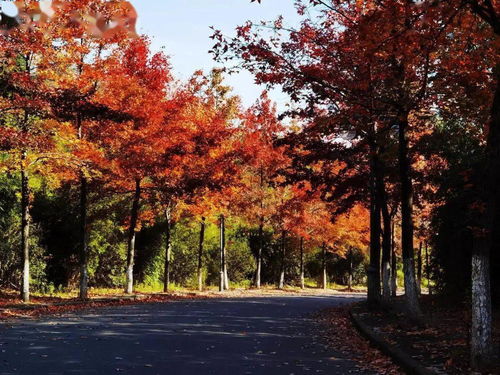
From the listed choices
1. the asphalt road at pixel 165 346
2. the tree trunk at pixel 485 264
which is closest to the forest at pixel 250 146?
the tree trunk at pixel 485 264

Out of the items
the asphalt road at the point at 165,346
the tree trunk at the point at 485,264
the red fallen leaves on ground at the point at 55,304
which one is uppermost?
the tree trunk at the point at 485,264

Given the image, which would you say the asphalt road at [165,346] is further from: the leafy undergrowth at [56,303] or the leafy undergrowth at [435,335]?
the leafy undergrowth at [56,303]

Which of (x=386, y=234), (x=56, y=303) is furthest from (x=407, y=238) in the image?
(x=56, y=303)

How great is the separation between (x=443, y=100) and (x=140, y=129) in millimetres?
14465

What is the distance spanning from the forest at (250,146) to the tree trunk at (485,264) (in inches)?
0.8

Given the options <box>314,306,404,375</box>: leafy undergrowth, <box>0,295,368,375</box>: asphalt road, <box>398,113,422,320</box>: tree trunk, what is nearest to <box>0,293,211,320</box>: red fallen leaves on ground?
<box>0,295,368,375</box>: asphalt road

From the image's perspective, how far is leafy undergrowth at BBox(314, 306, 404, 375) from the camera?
9.09 metres

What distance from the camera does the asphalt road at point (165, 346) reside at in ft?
28.5

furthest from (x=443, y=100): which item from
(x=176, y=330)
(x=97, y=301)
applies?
(x=97, y=301)

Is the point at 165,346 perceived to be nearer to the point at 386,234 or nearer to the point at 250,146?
the point at 386,234

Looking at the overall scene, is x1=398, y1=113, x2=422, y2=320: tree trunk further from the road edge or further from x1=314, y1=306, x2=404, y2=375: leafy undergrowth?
x1=314, y1=306, x2=404, y2=375: leafy undergrowth

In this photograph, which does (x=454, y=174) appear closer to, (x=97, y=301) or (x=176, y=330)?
(x=176, y=330)

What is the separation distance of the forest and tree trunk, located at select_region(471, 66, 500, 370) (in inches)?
0.8

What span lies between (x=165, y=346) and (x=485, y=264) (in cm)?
607
